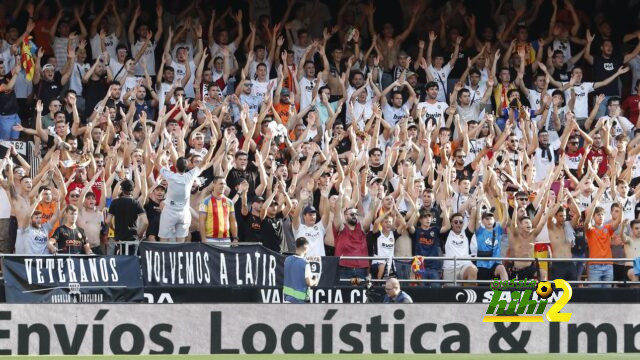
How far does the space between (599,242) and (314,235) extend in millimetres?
4621

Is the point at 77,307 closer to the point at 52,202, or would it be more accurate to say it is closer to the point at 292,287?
the point at 292,287

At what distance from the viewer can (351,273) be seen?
2144 cm

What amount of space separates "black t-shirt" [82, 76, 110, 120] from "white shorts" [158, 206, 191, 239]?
4291 mm

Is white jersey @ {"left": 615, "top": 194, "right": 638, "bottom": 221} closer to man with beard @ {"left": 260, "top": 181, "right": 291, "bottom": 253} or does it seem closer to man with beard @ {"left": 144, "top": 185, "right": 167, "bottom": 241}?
man with beard @ {"left": 260, "top": 181, "right": 291, "bottom": 253}

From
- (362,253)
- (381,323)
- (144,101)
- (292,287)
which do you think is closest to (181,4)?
(144,101)

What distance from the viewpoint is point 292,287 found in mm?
17672

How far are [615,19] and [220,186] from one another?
1224 centimetres

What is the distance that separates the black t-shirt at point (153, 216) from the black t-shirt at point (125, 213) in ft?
1.45

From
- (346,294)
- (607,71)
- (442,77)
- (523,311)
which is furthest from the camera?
(607,71)

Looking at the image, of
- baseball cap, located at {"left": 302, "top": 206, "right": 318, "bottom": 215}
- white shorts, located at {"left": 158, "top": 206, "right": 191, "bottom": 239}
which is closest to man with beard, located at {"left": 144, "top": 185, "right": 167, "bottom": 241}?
white shorts, located at {"left": 158, "top": 206, "right": 191, "bottom": 239}

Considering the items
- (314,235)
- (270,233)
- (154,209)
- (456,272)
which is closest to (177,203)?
(154,209)

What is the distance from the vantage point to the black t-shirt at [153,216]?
829 inches

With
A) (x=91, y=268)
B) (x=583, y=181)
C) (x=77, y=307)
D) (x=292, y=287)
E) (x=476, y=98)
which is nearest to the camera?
(x=77, y=307)

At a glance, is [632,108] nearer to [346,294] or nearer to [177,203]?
[346,294]
